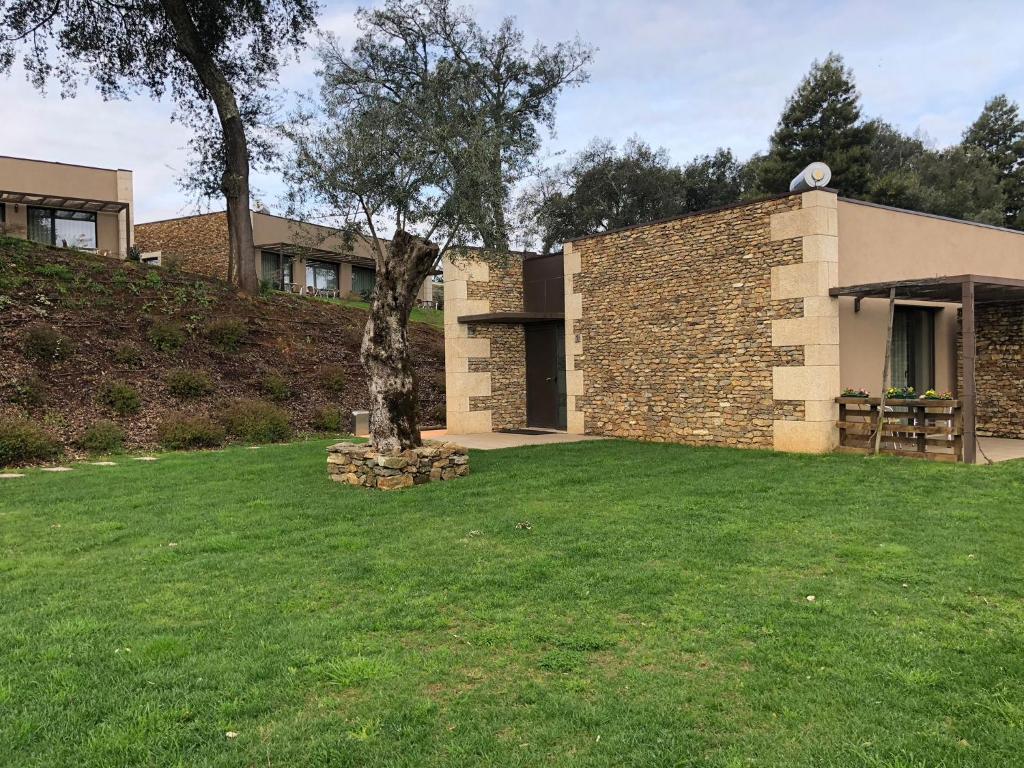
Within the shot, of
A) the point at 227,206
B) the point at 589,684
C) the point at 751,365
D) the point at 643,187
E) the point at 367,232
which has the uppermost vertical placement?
the point at 643,187

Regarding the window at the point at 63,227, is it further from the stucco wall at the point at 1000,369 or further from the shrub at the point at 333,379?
the stucco wall at the point at 1000,369

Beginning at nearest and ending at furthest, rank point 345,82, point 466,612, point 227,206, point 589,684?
point 589,684
point 466,612
point 345,82
point 227,206

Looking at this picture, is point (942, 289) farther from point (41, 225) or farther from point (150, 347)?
point (41, 225)

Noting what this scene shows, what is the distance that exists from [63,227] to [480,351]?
19707mm

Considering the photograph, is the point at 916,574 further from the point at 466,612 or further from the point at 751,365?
the point at 751,365

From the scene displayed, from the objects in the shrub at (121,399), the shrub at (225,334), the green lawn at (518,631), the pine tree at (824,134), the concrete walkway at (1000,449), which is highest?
the pine tree at (824,134)

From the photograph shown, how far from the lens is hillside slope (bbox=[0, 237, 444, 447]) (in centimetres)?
1333

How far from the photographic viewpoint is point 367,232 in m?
10.2

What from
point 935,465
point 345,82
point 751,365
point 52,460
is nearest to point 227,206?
point 345,82

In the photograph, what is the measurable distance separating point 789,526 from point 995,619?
2303mm

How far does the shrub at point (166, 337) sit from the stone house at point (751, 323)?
6.20 m

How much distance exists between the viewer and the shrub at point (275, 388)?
52.3 ft

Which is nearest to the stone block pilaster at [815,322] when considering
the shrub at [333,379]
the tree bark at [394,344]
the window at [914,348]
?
the window at [914,348]

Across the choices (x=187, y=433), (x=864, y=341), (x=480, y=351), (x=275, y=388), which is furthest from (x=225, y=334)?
(x=864, y=341)
